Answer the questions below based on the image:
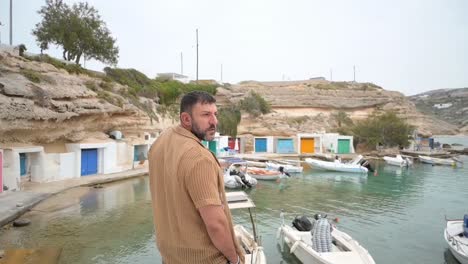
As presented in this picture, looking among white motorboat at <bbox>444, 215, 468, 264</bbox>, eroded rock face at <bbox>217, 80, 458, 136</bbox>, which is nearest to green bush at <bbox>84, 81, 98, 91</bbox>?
white motorboat at <bbox>444, 215, 468, 264</bbox>

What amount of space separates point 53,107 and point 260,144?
3403cm

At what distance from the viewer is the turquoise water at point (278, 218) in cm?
1311

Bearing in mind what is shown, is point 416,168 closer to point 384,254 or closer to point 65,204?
point 384,254

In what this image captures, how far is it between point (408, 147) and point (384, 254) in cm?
5108

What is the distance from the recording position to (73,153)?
26156mm

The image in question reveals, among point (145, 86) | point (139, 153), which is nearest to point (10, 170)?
point (139, 153)

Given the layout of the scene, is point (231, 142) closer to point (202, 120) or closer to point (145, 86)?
point (145, 86)

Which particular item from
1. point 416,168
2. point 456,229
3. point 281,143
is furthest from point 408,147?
point 456,229

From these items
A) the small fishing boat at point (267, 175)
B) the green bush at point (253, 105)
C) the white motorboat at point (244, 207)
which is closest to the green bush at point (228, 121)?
the green bush at point (253, 105)

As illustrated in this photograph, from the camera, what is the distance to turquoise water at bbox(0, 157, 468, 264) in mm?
13109

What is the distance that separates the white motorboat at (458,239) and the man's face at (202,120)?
40.9ft

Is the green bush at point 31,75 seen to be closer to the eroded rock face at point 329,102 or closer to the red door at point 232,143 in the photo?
the red door at point 232,143

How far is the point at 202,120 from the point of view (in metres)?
3.08

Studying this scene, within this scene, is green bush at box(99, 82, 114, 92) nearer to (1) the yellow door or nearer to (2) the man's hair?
(1) the yellow door
